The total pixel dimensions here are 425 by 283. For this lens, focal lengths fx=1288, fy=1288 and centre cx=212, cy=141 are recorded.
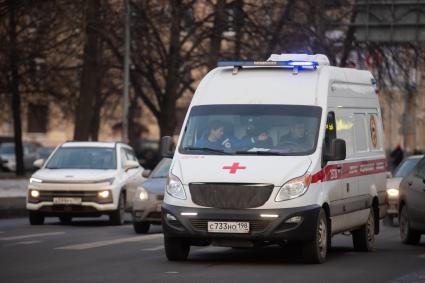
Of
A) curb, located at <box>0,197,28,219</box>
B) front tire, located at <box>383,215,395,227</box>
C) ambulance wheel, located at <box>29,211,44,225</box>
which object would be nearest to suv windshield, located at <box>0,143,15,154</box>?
curb, located at <box>0,197,28,219</box>

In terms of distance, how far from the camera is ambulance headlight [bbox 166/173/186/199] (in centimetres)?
1525

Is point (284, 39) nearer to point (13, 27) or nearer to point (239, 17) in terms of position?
point (239, 17)

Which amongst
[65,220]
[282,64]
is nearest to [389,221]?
[65,220]

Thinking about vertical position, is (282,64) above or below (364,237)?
above

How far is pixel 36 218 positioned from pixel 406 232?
26.0 feet

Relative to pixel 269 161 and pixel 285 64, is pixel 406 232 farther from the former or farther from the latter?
pixel 269 161

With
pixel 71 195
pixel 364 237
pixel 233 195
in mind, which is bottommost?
pixel 364 237

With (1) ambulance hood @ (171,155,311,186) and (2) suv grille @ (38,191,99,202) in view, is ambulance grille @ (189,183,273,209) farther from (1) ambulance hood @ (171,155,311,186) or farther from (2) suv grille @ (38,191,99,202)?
(2) suv grille @ (38,191,99,202)

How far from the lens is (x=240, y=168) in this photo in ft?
49.7

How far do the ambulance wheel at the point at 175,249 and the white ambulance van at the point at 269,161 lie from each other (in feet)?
0.04

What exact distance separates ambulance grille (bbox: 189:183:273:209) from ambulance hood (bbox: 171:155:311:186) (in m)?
0.06

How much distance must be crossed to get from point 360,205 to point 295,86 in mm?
2313

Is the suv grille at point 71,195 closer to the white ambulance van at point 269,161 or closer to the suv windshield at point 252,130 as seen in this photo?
the white ambulance van at point 269,161

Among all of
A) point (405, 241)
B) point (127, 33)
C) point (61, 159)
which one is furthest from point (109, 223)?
point (127, 33)
